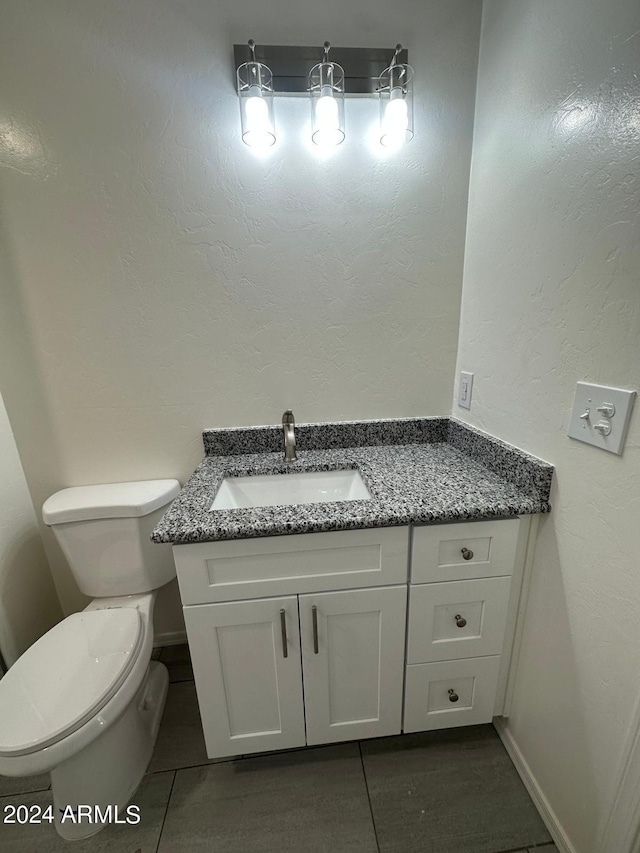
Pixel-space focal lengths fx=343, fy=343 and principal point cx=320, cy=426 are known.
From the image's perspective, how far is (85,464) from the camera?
1261mm

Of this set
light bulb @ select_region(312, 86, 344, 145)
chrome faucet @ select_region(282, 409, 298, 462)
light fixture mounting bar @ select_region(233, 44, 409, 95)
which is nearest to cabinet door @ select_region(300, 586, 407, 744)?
chrome faucet @ select_region(282, 409, 298, 462)

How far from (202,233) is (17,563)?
133 centimetres

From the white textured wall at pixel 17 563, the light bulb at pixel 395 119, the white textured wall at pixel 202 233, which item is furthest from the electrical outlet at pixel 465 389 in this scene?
the white textured wall at pixel 17 563

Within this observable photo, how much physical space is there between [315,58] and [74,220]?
2.86 ft

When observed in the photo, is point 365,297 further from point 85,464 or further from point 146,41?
point 85,464

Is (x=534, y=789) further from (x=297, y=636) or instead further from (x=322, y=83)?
(x=322, y=83)

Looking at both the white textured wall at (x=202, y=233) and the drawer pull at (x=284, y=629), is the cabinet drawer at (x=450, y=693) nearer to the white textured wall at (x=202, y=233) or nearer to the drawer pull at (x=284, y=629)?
the drawer pull at (x=284, y=629)

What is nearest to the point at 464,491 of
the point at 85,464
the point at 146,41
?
the point at 85,464

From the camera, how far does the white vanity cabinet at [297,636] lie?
0.86 metres

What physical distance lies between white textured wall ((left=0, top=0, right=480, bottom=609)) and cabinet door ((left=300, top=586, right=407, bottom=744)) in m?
0.65

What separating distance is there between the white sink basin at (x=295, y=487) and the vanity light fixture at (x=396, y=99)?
1.09 meters

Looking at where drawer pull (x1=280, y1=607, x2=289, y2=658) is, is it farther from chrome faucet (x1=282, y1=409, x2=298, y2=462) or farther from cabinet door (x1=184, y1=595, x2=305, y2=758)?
chrome faucet (x1=282, y1=409, x2=298, y2=462)

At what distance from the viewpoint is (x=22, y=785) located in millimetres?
1044

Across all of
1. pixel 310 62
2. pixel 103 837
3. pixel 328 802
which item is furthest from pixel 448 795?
pixel 310 62
